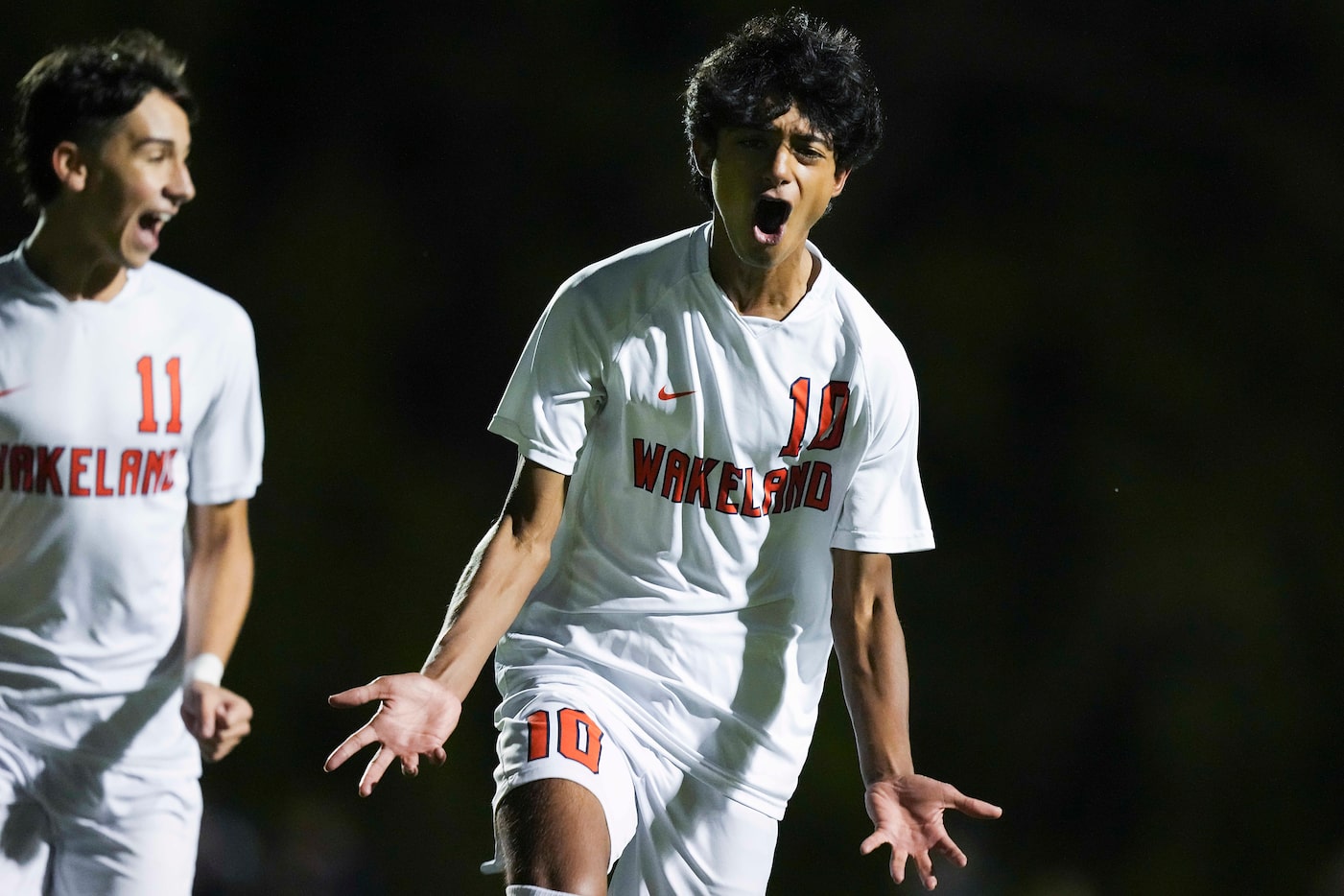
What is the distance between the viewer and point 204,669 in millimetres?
3049

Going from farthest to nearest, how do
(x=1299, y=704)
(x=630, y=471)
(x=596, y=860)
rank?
(x=1299, y=704)
(x=630, y=471)
(x=596, y=860)

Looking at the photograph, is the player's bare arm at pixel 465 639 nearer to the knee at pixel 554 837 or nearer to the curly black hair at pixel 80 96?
the knee at pixel 554 837

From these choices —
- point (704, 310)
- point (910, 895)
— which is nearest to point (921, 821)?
point (704, 310)

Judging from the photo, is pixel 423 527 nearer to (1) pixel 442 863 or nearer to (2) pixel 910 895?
(1) pixel 442 863

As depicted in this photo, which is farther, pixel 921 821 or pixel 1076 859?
pixel 1076 859

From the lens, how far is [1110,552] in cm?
767

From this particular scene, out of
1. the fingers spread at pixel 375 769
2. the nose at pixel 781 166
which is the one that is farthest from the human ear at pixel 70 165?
the nose at pixel 781 166

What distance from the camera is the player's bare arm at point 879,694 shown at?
3316 mm

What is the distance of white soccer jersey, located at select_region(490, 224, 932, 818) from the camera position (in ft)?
10.7

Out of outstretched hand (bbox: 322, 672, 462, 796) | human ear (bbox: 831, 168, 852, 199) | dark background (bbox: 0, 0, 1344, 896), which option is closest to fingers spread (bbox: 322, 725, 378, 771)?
outstretched hand (bbox: 322, 672, 462, 796)

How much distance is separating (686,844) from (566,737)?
0.48m

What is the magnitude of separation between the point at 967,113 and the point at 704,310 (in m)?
4.78

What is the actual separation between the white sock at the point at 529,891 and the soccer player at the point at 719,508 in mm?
199

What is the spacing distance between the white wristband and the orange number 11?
0.43 metres
